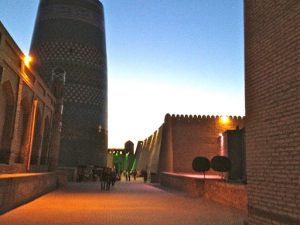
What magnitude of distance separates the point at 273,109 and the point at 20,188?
6409 mm

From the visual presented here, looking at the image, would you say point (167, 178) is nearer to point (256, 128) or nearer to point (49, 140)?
point (49, 140)

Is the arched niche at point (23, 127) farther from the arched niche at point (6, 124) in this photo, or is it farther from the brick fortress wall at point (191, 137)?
the brick fortress wall at point (191, 137)

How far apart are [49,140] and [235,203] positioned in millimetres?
→ 11764

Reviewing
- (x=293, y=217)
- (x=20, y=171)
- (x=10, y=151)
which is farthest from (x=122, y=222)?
(x=20, y=171)

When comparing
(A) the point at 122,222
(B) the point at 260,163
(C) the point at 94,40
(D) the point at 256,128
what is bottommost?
(A) the point at 122,222

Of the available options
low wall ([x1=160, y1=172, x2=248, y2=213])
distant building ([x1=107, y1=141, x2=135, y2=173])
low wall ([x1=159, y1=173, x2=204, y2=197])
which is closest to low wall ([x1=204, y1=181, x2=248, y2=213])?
low wall ([x1=160, y1=172, x2=248, y2=213])

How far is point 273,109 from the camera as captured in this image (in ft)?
13.0

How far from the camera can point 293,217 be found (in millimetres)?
3463

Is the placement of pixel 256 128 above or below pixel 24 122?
A: below

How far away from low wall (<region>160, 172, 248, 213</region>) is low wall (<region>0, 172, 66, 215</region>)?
508 centimetres

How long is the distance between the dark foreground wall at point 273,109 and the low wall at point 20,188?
190 inches

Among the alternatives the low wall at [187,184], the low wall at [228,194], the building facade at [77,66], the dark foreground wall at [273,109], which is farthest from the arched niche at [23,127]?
the building facade at [77,66]

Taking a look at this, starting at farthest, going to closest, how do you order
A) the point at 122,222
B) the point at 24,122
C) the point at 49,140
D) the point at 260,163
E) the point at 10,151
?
the point at 49,140 → the point at 24,122 → the point at 10,151 → the point at 122,222 → the point at 260,163

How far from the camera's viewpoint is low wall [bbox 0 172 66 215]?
22.2ft
